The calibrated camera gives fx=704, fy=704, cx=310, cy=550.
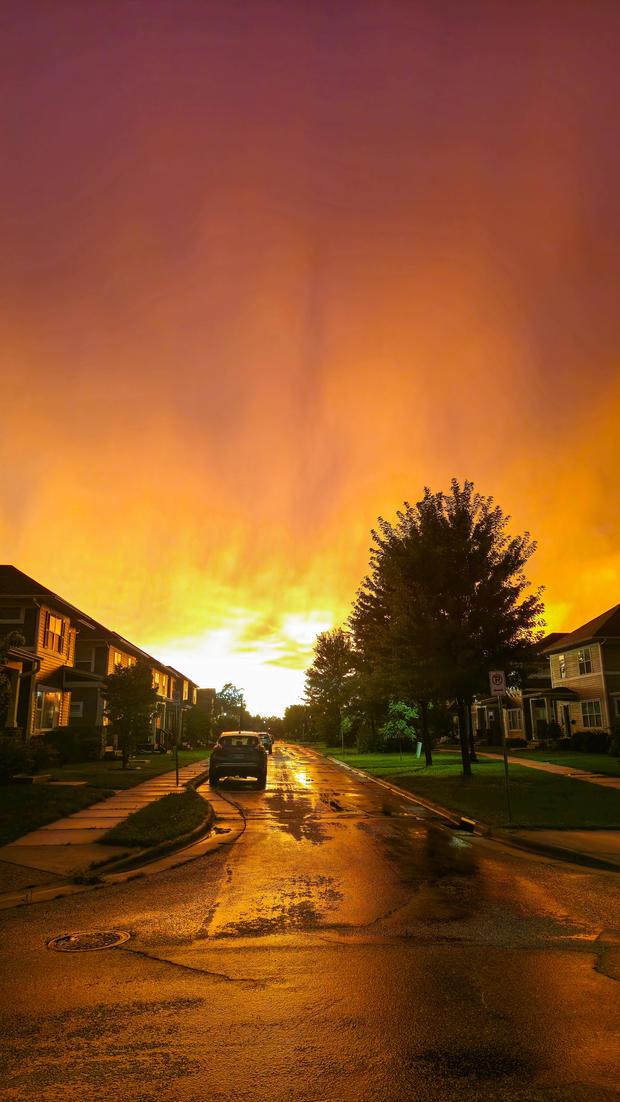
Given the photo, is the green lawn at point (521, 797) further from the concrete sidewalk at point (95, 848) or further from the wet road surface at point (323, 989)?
the wet road surface at point (323, 989)

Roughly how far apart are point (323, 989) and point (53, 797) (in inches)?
525

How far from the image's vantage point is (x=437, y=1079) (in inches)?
153

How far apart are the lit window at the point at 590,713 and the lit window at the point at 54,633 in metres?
31.2

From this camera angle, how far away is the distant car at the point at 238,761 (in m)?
23.0

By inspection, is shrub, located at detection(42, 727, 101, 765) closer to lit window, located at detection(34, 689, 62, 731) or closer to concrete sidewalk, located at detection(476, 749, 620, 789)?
lit window, located at detection(34, 689, 62, 731)

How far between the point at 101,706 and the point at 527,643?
88.5 ft

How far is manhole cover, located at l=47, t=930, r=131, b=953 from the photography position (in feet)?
20.3

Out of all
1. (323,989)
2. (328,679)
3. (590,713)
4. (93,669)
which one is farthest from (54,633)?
(328,679)

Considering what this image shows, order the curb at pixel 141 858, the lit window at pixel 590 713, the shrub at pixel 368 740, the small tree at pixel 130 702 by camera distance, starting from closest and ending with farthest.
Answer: the curb at pixel 141 858
the small tree at pixel 130 702
the lit window at pixel 590 713
the shrub at pixel 368 740

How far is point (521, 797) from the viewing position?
17.5m

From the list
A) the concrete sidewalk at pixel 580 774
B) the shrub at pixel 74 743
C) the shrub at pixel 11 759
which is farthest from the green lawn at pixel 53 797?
the concrete sidewalk at pixel 580 774

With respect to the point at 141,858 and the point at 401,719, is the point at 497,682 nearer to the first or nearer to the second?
the point at 141,858

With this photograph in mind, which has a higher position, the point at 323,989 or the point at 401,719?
the point at 401,719

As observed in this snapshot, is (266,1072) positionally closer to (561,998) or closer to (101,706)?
(561,998)
